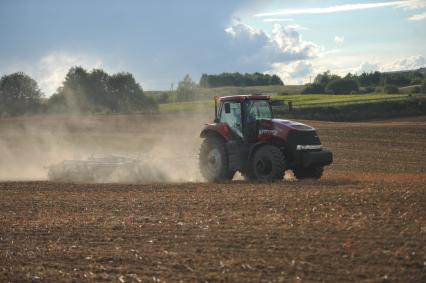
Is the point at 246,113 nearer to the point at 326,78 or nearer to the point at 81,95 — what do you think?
the point at 81,95

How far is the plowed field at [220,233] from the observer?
815 cm

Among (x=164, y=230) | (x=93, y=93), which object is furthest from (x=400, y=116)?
(x=164, y=230)

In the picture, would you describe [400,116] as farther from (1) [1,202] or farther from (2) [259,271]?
(2) [259,271]

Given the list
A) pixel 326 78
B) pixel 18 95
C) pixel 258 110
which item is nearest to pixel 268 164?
pixel 258 110

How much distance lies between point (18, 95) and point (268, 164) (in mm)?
52617

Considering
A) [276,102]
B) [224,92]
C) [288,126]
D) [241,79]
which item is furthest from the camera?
[241,79]

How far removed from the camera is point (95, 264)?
8.90m

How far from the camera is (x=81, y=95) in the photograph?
2899 inches

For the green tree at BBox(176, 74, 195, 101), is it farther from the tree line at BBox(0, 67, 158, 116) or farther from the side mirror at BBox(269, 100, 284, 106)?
the side mirror at BBox(269, 100, 284, 106)

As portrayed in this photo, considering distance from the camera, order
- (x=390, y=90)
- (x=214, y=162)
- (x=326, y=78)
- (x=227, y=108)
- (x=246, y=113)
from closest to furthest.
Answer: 1. (x=246, y=113)
2. (x=227, y=108)
3. (x=214, y=162)
4. (x=390, y=90)
5. (x=326, y=78)

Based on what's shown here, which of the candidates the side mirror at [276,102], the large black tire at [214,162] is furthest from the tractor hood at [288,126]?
the large black tire at [214,162]

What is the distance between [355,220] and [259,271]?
3.03 metres

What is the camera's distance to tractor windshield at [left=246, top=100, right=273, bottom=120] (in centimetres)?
1856

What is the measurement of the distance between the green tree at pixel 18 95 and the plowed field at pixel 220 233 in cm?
4900
